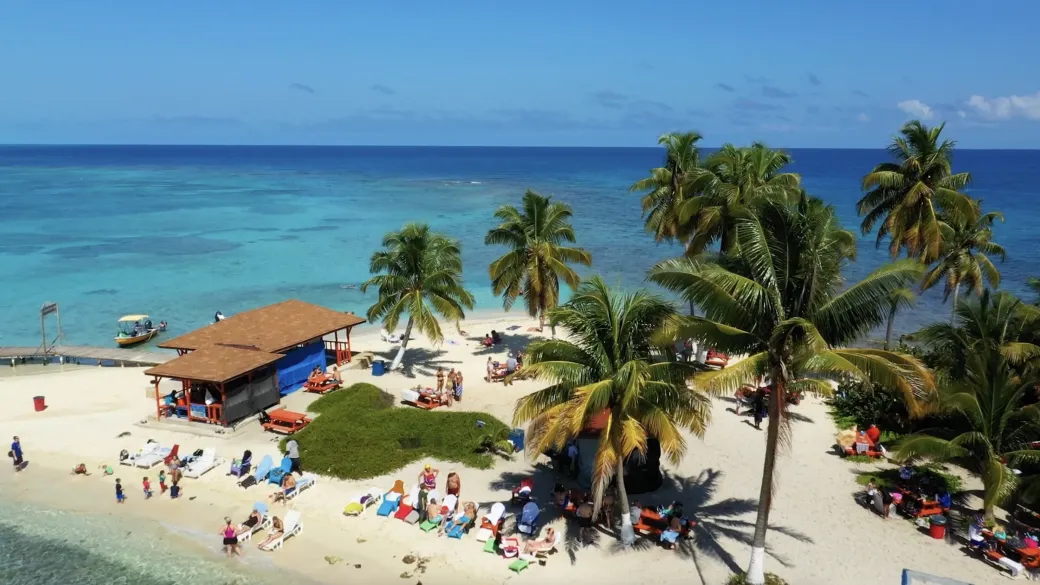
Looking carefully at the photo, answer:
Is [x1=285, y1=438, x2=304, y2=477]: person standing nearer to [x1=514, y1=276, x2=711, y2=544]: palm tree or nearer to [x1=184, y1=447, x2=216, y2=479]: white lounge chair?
[x1=184, y1=447, x2=216, y2=479]: white lounge chair

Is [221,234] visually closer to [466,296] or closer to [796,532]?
[466,296]

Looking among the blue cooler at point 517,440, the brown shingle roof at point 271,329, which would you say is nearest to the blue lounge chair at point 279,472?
the blue cooler at point 517,440

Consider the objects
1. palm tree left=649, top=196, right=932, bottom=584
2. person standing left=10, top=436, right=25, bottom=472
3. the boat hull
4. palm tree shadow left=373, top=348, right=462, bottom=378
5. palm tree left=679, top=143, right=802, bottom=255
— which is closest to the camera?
palm tree left=649, top=196, right=932, bottom=584

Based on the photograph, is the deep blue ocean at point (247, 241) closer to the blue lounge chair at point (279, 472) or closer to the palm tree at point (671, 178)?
the palm tree at point (671, 178)

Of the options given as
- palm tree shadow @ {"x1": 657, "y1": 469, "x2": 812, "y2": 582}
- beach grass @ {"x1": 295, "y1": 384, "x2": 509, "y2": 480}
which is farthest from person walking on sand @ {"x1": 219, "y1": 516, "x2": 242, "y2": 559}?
palm tree shadow @ {"x1": 657, "y1": 469, "x2": 812, "y2": 582}

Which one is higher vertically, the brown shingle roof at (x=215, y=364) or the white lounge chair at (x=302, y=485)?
the brown shingle roof at (x=215, y=364)
